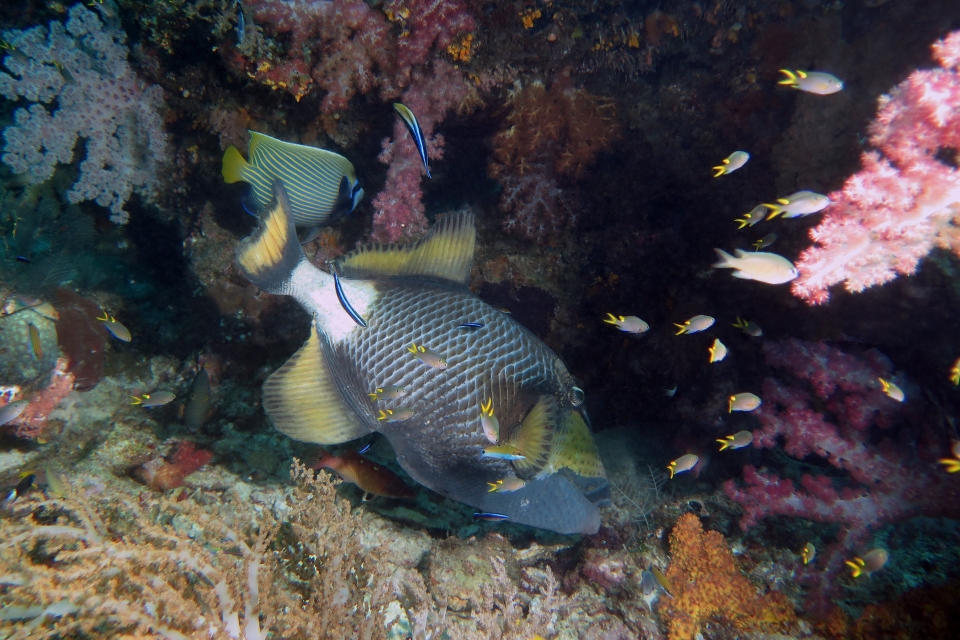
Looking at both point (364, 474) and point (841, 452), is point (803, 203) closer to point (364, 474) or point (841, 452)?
point (841, 452)

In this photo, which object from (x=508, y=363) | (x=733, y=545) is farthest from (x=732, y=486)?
(x=508, y=363)

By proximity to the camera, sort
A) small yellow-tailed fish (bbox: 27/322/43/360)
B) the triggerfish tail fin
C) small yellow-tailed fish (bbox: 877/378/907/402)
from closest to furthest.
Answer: the triggerfish tail fin
small yellow-tailed fish (bbox: 877/378/907/402)
small yellow-tailed fish (bbox: 27/322/43/360)

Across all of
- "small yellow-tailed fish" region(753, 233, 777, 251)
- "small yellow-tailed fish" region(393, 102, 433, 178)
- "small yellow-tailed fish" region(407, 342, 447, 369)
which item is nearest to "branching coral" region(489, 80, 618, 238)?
"small yellow-tailed fish" region(393, 102, 433, 178)

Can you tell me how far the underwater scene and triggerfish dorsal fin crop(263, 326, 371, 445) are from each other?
0.07ft

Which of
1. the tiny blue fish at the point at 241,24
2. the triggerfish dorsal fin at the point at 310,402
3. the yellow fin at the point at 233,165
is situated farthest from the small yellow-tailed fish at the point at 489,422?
the tiny blue fish at the point at 241,24

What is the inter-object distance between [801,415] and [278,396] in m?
4.50

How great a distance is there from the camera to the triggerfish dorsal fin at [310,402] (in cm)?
290

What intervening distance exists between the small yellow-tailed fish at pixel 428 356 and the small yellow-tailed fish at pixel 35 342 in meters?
3.46

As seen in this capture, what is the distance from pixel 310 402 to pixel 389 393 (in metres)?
0.75

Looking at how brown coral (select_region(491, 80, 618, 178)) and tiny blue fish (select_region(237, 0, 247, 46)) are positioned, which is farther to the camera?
brown coral (select_region(491, 80, 618, 178))

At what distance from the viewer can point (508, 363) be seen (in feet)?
9.11

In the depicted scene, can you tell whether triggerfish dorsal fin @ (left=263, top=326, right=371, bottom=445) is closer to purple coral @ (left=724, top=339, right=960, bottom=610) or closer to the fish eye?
the fish eye

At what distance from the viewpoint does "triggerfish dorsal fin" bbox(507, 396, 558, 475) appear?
101 inches

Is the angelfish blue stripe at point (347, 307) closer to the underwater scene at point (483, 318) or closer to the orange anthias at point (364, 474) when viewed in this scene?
the underwater scene at point (483, 318)
